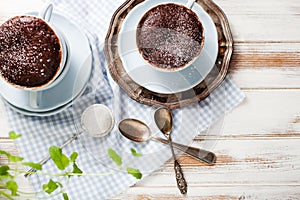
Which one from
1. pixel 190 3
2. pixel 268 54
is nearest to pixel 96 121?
pixel 190 3

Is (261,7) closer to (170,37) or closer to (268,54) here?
(268,54)

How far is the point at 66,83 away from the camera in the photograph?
1.28 m

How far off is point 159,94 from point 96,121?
19 centimetres

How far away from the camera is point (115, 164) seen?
133 centimetres

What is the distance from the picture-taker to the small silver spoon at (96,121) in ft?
4.32

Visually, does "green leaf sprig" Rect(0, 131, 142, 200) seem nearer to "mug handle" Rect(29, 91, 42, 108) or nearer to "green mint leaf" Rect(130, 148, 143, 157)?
"green mint leaf" Rect(130, 148, 143, 157)

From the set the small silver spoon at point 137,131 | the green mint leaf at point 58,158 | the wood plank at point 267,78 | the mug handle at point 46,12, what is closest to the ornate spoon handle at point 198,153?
the small silver spoon at point 137,131

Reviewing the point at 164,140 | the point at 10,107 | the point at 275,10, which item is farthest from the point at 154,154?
the point at 275,10

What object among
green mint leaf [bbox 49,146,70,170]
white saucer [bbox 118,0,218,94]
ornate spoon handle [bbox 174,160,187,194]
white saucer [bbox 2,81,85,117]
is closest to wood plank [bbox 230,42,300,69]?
white saucer [bbox 118,0,218,94]

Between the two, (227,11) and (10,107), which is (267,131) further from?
(10,107)

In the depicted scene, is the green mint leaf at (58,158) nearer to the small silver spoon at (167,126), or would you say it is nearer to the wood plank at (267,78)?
the small silver spoon at (167,126)

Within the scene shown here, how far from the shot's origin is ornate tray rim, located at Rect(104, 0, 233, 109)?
1299 millimetres

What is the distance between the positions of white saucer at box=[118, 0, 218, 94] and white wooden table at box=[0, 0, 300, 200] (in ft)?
0.33

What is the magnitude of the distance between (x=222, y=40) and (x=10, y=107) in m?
0.62
